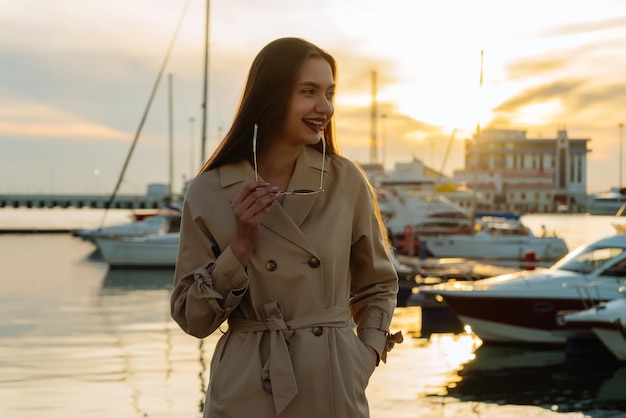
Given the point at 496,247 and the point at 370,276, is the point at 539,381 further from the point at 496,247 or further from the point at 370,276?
the point at 496,247

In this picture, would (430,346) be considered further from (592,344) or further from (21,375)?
(21,375)

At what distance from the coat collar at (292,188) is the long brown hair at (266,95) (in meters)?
0.06

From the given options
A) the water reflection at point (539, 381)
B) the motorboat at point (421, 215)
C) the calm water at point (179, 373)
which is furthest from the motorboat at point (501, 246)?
the water reflection at point (539, 381)

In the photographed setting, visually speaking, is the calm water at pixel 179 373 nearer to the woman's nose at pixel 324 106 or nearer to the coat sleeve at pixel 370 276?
the coat sleeve at pixel 370 276

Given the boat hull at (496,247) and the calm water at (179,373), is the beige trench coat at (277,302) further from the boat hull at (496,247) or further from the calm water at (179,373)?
the boat hull at (496,247)

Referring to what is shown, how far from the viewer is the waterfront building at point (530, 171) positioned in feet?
495

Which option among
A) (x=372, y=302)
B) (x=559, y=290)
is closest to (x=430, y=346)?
(x=559, y=290)

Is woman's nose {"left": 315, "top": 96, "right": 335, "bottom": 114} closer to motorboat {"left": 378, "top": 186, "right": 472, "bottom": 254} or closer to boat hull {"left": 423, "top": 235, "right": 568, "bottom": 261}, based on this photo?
boat hull {"left": 423, "top": 235, "right": 568, "bottom": 261}

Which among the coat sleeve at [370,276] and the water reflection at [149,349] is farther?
the water reflection at [149,349]

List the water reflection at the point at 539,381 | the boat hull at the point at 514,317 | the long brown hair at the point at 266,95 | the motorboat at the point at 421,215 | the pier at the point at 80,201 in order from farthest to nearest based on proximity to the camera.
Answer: the pier at the point at 80,201 → the motorboat at the point at 421,215 → the boat hull at the point at 514,317 → the water reflection at the point at 539,381 → the long brown hair at the point at 266,95

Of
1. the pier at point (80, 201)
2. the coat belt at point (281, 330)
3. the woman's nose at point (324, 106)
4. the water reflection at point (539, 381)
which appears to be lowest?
the pier at point (80, 201)

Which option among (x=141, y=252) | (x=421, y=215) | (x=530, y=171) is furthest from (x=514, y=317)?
(x=530, y=171)

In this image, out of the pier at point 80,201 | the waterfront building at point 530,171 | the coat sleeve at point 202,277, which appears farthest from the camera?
the waterfront building at point 530,171

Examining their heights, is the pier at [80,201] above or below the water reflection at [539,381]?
below
